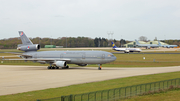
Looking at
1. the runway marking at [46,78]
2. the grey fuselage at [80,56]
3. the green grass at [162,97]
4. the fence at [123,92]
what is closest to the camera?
the fence at [123,92]

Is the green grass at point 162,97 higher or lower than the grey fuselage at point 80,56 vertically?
lower

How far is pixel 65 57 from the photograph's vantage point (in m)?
54.1

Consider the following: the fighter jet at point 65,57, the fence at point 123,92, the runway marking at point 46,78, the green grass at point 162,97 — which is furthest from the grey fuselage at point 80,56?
the green grass at point 162,97

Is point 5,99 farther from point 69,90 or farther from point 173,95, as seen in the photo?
point 173,95

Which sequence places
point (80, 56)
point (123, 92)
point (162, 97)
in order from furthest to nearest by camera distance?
point (80, 56)
point (162, 97)
point (123, 92)

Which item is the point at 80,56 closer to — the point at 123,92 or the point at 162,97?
the point at 162,97

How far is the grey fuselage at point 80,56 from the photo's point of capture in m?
49.9

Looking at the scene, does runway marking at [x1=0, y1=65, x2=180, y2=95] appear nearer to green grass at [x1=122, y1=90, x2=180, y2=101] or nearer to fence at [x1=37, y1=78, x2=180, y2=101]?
fence at [x1=37, y1=78, x2=180, y2=101]

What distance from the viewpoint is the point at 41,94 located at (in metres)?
23.1

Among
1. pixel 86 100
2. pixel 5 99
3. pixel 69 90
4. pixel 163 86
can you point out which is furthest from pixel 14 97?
pixel 163 86

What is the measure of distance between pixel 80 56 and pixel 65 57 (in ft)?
14.6

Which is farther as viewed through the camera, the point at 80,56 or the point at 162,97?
the point at 80,56

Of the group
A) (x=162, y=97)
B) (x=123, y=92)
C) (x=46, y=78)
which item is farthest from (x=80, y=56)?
(x=123, y=92)

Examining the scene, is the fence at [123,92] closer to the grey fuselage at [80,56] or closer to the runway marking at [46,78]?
the runway marking at [46,78]
